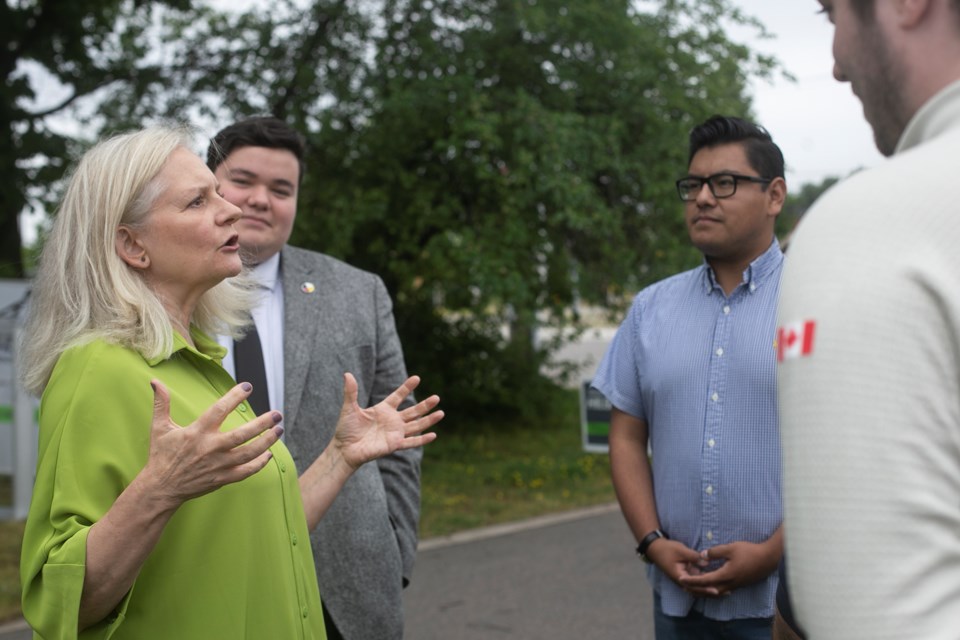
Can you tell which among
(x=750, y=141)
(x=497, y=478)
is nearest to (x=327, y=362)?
(x=750, y=141)

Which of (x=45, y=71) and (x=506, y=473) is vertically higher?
(x=45, y=71)

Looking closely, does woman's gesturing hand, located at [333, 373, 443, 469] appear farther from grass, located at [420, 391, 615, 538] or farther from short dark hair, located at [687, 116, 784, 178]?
grass, located at [420, 391, 615, 538]

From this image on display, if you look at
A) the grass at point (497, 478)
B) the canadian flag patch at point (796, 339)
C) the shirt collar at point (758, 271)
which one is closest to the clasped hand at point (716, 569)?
the shirt collar at point (758, 271)

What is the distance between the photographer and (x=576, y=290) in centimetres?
992

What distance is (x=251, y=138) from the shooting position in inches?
111

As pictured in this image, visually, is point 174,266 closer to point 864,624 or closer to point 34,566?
point 34,566

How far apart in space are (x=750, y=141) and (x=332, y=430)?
1460mm

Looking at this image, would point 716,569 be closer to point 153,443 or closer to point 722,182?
point 722,182

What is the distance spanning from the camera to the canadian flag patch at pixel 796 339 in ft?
2.89

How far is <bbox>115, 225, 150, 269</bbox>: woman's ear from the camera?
2.02m

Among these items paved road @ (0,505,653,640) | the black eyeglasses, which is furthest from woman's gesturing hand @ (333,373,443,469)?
paved road @ (0,505,653,640)

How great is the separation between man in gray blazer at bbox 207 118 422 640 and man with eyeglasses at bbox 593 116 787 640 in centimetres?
68

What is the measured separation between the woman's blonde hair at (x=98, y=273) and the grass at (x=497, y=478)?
446cm

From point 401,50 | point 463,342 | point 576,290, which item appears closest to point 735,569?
point 576,290
